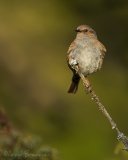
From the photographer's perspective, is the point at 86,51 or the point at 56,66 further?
the point at 56,66

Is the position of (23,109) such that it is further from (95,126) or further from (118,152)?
(118,152)

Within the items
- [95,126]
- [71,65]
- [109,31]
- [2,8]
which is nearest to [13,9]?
[2,8]

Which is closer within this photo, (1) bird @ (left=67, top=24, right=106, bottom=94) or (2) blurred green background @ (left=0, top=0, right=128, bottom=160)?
(1) bird @ (left=67, top=24, right=106, bottom=94)

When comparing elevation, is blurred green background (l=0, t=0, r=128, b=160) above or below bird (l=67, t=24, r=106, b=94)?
above

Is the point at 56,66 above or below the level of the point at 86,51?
above
